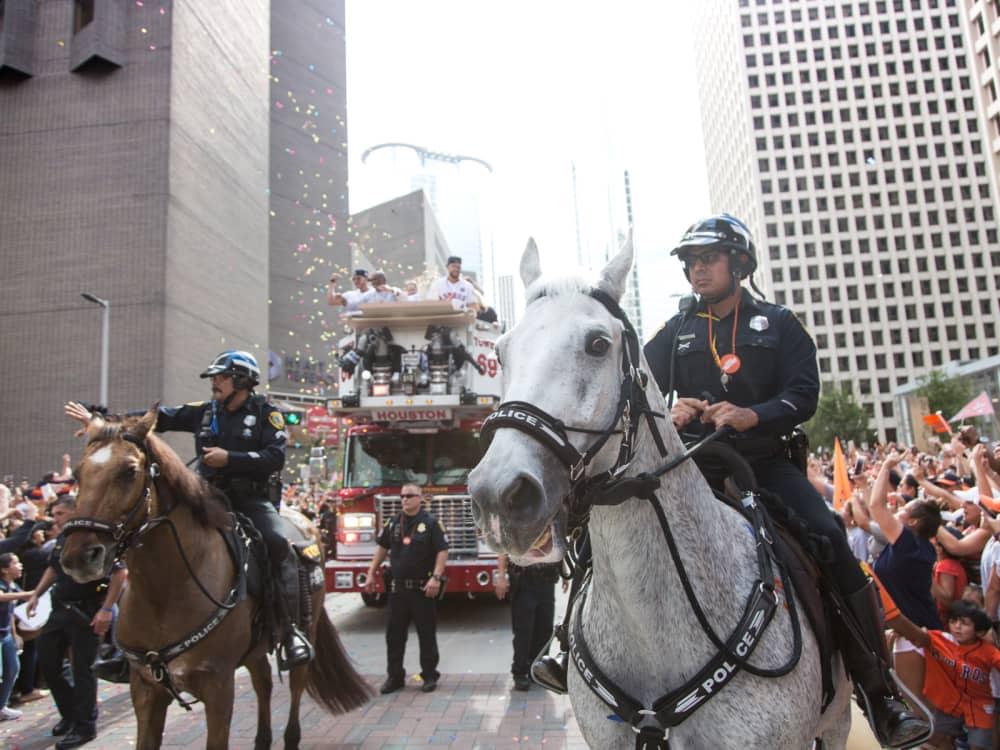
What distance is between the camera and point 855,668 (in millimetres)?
2625

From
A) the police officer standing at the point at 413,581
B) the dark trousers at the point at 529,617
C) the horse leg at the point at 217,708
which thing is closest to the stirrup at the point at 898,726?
the horse leg at the point at 217,708

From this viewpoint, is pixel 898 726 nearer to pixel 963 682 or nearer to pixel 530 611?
pixel 963 682

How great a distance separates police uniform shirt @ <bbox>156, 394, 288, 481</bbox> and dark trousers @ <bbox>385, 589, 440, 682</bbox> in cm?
323

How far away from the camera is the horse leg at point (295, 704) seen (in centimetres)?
543

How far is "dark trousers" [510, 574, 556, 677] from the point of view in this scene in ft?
23.8

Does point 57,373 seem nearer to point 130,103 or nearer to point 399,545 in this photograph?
point 130,103

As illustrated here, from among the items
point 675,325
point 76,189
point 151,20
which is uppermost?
point 151,20

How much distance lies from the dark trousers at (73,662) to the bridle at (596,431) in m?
5.71

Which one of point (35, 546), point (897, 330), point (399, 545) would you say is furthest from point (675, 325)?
point (897, 330)

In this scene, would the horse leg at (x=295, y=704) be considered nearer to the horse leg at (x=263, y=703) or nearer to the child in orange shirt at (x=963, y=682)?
the horse leg at (x=263, y=703)

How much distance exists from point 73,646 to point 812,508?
6409 millimetres

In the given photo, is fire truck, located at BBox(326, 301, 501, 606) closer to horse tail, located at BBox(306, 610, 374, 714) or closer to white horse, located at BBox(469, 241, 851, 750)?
horse tail, located at BBox(306, 610, 374, 714)

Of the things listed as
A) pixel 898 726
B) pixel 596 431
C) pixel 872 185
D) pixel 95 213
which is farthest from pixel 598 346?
pixel 872 185

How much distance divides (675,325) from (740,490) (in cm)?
83
